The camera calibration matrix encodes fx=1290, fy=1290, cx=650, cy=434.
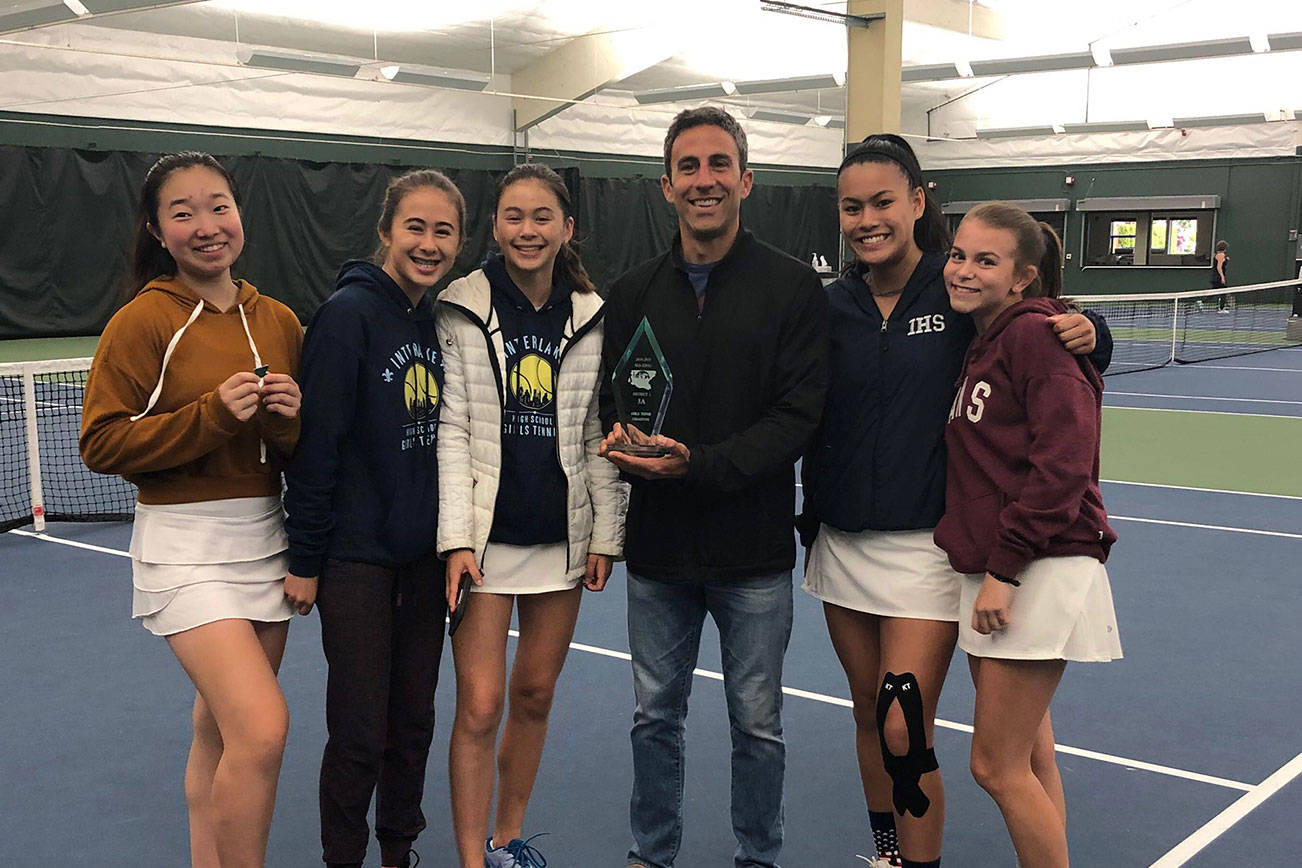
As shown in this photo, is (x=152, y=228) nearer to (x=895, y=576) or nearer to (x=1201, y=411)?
(x=895, y=576)

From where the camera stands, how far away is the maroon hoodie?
7.27 ft

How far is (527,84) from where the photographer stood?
54.3ft

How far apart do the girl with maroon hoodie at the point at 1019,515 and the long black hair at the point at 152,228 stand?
1.44m

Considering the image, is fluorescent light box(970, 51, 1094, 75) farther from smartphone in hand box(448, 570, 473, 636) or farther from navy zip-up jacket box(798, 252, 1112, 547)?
smartphone in hand box(448, 570, 473, 636)

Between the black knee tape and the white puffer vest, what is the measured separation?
64cm

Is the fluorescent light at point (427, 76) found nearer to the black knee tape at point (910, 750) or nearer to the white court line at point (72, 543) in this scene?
the white court line at point (72, 543)

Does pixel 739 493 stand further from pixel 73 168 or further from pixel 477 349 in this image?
pixel 73 168

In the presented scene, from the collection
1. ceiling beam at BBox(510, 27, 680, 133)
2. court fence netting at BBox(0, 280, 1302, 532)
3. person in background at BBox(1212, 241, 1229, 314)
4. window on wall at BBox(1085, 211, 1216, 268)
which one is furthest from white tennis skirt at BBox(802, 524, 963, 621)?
window on wall at BBox(1085, 211, 1216, 268)

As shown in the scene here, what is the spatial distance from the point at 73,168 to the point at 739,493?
15.2 m

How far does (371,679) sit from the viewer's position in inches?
98.6

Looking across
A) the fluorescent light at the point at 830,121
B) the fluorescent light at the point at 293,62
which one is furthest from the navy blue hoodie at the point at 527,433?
the fluorescent light at the point at 830,121

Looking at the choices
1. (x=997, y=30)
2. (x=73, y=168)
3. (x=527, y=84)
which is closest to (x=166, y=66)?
(x=73, y=168)

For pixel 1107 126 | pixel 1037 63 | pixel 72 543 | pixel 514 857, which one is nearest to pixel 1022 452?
pixel 514 857

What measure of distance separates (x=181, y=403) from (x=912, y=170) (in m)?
1.47
